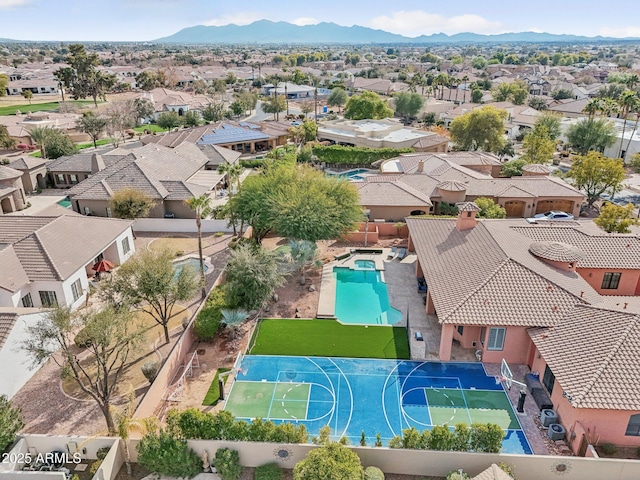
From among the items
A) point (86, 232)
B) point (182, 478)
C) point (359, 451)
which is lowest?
point (182, 478)

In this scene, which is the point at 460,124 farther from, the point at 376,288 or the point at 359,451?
the point at 359,451

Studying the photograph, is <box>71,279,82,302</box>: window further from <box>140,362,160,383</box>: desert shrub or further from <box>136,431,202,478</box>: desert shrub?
<box>136,431,202,478</box>: desert shrub

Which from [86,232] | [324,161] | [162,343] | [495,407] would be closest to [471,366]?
[495,407]

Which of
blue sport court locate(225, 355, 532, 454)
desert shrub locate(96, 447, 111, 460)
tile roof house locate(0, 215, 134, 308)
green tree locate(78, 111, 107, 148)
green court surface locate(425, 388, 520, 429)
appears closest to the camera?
desert shrub locate(96, 447, 111, 460)

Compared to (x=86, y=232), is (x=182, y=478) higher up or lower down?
lower down

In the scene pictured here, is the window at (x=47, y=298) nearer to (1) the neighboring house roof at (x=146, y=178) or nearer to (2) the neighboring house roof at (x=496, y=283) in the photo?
(1) the neighboring house roof at (x=146, y=178)

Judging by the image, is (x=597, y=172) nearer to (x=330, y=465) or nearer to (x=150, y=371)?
(x=330, y=465)

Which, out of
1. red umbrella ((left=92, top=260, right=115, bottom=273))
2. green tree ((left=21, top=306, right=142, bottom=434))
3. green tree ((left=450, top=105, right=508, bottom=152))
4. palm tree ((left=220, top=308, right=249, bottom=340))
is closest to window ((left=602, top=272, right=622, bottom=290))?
palm tree ((left=220, top=308, right=249, bottom=340))

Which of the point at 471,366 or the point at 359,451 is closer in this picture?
the point at 359,451
